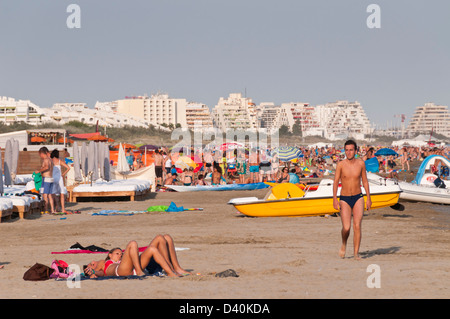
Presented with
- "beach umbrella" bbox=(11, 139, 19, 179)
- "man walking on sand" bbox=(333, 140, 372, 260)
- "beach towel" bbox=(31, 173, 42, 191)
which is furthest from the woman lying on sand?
"beach umbrella" bbox=(11, 139, 19, 179)

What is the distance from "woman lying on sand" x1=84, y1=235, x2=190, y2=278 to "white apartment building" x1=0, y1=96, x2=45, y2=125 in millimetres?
165422

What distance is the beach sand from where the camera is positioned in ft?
24.3

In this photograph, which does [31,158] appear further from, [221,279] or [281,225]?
[221,279]

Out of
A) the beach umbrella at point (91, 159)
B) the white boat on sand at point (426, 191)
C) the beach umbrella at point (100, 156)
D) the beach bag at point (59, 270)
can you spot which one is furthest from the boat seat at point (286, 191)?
the beach umbrella at point (100, 156)

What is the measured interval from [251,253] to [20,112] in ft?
577

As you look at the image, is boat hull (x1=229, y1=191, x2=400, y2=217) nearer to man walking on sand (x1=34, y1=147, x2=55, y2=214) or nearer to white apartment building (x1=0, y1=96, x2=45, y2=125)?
man walking on sand (x1=34, y1=147, x2=55, y2=214)

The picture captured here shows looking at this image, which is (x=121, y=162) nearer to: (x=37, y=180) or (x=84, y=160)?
(x=84, y=160)

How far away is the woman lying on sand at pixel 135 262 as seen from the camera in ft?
26.7

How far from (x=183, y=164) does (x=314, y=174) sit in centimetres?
883

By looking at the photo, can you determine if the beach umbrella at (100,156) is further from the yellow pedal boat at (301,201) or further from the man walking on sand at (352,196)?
the man walking on sand at (352,196)

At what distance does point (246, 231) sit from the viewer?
1374 centimetres

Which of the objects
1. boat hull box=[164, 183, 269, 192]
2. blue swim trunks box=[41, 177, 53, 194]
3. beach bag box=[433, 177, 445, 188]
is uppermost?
blue swim trunks box=[41, 177, 53, 194]

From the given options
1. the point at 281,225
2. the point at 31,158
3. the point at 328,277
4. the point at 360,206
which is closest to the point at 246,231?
the point at 281,225
